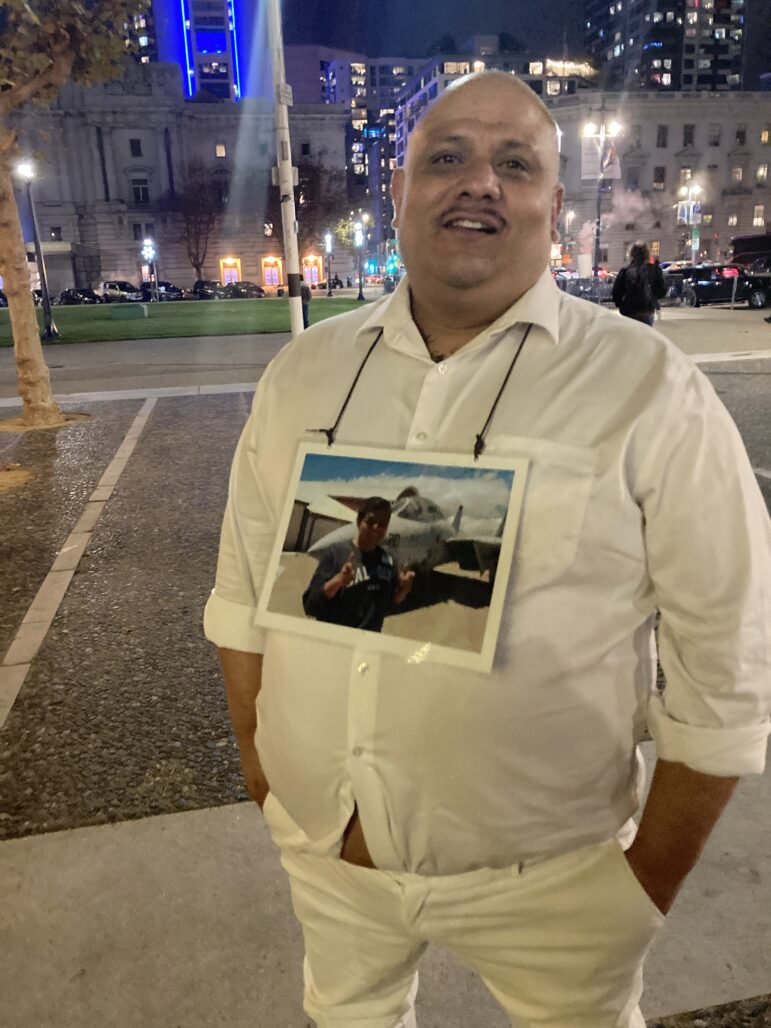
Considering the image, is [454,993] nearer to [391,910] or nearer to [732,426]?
[391,910]

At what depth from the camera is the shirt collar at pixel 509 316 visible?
142cm

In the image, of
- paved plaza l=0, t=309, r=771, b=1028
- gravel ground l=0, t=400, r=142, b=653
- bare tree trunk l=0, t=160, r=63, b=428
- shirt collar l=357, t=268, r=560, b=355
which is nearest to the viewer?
shirt collar l=357, t=268, r=560, b=355

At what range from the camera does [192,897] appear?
253 cm

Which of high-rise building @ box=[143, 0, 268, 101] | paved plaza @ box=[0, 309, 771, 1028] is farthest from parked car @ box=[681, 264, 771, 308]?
high-rise building @ box=[143, 0, 268, 101]

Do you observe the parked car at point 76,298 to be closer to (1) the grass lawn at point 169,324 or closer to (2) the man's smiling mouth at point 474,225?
(1) the grass lawn at point 169,324

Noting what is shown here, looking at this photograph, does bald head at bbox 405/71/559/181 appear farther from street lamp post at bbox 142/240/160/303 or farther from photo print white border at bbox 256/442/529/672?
street lamp post at bbox 142/240/160/303

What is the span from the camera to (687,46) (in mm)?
137875

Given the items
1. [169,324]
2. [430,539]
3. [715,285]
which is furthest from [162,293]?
[430,539]

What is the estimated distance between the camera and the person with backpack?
12.7 metres

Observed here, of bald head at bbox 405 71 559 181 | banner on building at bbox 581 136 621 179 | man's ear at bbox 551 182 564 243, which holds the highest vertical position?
banner on building at bbox 581 136 621 179

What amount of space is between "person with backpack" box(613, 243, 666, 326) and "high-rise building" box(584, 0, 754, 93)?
138 m

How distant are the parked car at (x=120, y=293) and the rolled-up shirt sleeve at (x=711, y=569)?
190 feet

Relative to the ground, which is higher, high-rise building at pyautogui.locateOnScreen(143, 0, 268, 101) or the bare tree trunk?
high-rise building at pyautogui.locateOnScreen(143, 0, 268, 101)

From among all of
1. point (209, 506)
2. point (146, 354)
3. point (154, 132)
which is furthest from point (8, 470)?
point (154, 132)
